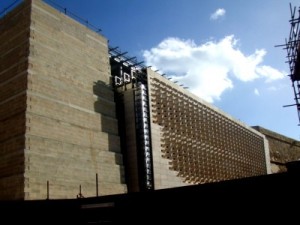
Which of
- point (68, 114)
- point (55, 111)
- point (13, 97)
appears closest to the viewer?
point (13, 97)

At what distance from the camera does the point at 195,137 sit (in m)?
38.0

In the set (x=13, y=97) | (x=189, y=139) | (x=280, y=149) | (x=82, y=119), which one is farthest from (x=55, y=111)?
(x=280, y=149)

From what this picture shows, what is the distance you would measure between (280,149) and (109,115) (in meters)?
45.1

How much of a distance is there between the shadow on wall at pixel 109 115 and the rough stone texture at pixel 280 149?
35.6 meters

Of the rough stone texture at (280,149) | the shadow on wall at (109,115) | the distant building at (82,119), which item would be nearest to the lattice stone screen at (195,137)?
the distant building at (82,119)

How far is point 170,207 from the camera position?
14.1 m

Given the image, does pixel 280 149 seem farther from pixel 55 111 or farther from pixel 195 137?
pixel 55 111

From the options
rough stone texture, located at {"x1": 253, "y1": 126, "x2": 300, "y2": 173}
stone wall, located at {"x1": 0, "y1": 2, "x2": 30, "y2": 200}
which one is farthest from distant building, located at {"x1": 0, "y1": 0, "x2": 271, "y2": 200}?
rough stone texture, located at {"x1": 253, "y1": 126, "x2": 300, "y2": 173}

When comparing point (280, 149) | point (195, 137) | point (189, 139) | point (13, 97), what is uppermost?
point (280, 149)

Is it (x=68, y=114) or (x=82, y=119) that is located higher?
(x=68, y=114)

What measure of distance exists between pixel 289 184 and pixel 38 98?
19383 mm

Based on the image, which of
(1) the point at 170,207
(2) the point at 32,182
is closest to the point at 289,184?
(1) the point at 170,207

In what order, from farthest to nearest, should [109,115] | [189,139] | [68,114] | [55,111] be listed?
[189,139] → [109,115] → [68,114] → [55,111]

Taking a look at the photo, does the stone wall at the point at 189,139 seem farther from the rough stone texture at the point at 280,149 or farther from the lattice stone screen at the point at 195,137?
the rough stone texture at the point at 280,149
